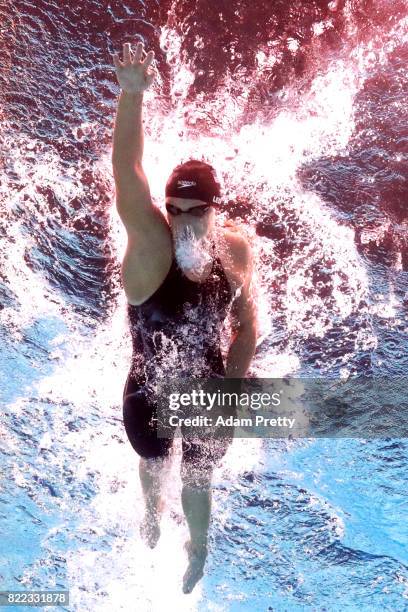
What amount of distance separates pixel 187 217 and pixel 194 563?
1874 mm

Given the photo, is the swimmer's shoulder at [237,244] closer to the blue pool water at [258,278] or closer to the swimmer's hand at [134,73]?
the swimmer's hand at [134,73]

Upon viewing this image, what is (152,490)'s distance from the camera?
10.7 feet

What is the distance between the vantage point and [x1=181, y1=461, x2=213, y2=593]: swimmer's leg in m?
3.06

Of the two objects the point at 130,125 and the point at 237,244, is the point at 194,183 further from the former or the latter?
the point at 237,244

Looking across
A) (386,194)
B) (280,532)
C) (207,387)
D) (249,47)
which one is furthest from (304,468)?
(249,47)

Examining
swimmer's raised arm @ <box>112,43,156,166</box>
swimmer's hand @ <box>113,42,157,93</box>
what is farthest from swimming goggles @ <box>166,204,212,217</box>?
swimmer's hand @ <box>113,42,157,93</box>

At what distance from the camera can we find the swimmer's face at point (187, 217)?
238cm

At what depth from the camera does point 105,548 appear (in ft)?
22.4

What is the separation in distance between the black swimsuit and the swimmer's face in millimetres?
140

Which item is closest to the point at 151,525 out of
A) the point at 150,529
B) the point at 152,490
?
the point at 150,529

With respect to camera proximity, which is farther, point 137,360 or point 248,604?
point 248,604

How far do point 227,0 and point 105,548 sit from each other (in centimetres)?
552

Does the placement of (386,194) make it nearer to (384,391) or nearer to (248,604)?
(384,391)

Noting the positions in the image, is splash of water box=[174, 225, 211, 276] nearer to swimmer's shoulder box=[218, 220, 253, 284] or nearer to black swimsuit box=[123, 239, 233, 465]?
black swimsuit box=[123, 239, 233, 465]
